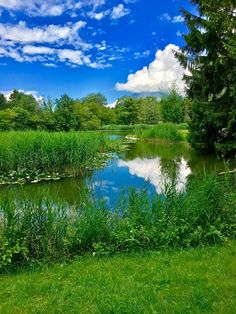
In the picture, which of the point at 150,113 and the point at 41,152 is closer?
the point at 41,152

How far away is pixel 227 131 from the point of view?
17.0 meters

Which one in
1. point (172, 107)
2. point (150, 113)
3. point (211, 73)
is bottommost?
point (172, 107)

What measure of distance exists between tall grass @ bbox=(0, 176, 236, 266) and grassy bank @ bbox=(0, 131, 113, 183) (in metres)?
6.57

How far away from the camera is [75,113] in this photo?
89.7 ft

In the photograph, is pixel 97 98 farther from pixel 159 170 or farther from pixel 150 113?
pixel 159 170

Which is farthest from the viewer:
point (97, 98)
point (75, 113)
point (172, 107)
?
point (97, 98)

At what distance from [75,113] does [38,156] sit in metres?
15.9

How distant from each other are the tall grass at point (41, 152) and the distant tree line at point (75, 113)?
916 centimetres

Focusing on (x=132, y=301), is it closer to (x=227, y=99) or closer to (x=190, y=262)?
(x=190, y=262)

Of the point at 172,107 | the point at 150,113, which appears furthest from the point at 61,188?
the point at 150,113

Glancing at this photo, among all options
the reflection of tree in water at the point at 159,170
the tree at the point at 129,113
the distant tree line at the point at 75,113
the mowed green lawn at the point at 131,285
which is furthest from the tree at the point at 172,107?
the mowed green lawn at the point at 131,285

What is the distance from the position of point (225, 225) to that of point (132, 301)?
256 centimetres

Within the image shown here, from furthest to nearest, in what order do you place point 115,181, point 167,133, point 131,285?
point 167,133
point 115,181
point 131,285

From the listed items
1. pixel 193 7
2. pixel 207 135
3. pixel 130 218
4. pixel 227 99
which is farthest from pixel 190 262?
pixel 193 7
